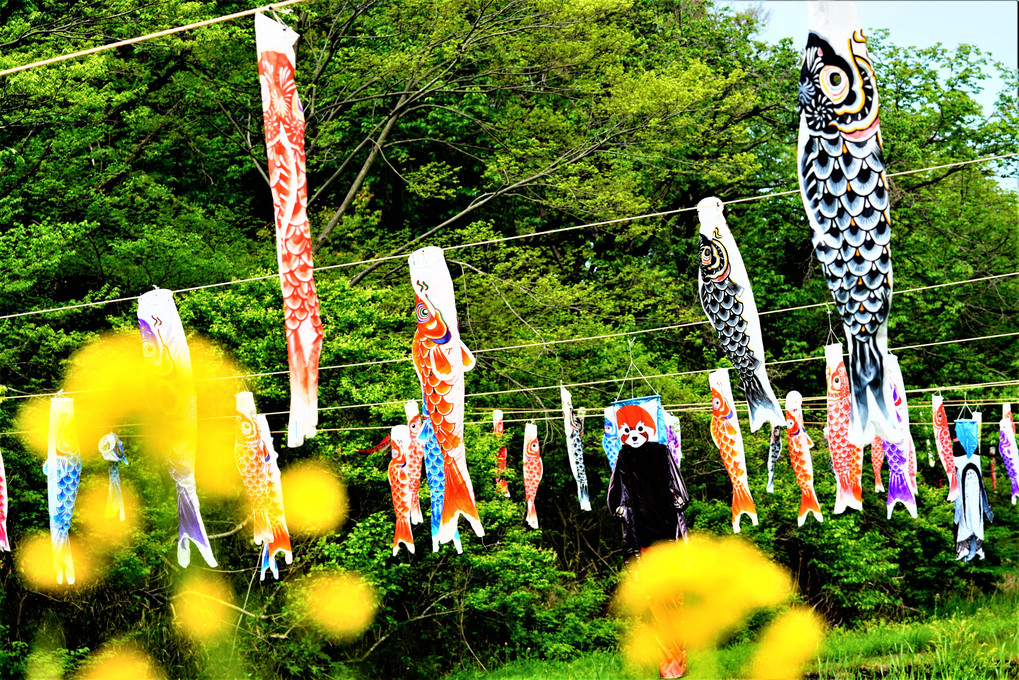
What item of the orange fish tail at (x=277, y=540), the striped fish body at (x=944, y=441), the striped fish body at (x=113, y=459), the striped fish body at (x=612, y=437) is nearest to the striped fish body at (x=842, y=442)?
the striped fish body at (x=944, y=441)

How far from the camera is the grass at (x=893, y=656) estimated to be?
34.1 feet

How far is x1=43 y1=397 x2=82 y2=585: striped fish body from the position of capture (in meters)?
7.74

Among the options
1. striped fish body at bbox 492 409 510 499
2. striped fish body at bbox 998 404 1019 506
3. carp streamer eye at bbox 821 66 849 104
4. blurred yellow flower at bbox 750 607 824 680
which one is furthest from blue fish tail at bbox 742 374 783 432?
blurred yellow flower at bbox 750 607 824 680

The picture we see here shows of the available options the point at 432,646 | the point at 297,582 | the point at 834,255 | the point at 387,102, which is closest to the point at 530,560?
the point at 432,646

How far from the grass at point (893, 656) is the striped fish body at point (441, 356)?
619 centimetres

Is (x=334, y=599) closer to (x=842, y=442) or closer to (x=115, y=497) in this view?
(x=115, y=497)

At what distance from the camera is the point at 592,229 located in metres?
16.2

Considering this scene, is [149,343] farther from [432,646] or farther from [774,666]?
[774,666]

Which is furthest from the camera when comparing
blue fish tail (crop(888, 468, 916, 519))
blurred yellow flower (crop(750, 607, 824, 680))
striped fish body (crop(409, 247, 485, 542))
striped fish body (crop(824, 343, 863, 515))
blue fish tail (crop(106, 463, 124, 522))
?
blurred yellow flower (crop(750, 607, 824, 680))

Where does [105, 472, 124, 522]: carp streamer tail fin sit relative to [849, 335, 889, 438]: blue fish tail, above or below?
below

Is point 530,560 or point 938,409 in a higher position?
point 938,409

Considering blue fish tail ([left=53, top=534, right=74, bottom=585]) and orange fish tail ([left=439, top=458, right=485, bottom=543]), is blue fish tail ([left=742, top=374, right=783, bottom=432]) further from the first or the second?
blue fish tail ([left=53, top=534, right=74, bottom=585])

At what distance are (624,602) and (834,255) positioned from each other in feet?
39.0

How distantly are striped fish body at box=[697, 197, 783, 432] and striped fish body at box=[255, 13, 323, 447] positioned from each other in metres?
2.42
